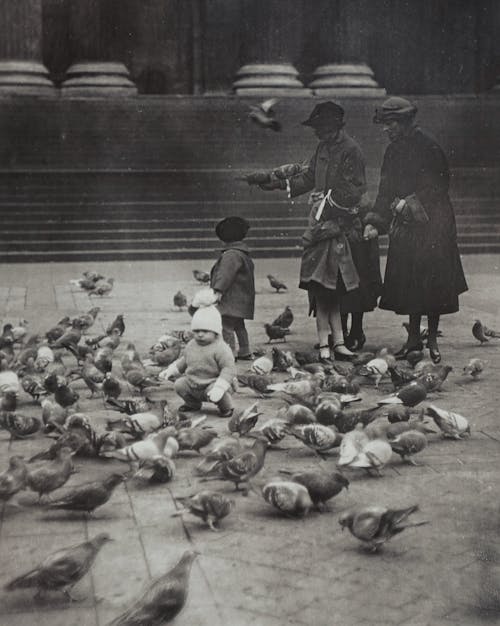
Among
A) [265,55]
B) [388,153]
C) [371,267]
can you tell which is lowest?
[371,267]

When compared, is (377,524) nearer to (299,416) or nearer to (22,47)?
(299,416)

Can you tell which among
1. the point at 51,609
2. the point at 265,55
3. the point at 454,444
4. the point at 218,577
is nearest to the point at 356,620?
the point at 218,577

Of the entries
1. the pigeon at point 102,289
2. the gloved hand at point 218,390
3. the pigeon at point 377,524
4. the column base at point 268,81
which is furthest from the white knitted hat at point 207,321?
the column base at point 268,81

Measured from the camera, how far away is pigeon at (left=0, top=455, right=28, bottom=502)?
4645 millimetres

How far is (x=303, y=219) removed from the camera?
18.1 metres

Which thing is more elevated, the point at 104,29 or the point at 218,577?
the point at 104,29

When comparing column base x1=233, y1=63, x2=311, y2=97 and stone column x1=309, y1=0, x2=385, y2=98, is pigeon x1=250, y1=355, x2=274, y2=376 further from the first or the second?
stone column x1=309, y1=0, x2=385, y2=98

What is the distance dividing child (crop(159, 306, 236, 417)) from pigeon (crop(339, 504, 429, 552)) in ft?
7.95

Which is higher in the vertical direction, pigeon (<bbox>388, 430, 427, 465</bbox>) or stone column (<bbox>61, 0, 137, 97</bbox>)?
stone column (<bbox>61, 0, 137, 97</bbox>)

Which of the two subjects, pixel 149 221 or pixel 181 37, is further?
pixel 181 37

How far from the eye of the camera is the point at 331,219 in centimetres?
851

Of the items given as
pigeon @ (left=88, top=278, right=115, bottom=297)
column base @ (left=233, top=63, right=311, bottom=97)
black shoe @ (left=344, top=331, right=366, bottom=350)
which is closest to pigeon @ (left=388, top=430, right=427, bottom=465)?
black shoe @ (left=344, top=331, right=366, bottom=350)

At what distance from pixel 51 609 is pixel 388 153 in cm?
557

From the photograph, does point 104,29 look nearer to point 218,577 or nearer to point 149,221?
point 149,221
